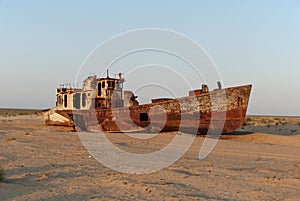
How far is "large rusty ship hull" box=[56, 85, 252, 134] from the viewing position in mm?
16094

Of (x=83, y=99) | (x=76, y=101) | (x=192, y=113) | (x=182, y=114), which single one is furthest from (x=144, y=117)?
(x=76, y=101)

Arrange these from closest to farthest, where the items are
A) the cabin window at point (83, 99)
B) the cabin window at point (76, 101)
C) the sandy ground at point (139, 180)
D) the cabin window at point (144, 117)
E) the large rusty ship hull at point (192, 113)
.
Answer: the sandy ground at point (139, 180), the large rusty ship hull at point (192, 113), the cabin window at point (144, 117), the cabin window at point (83, 99), the cabin window at point (76, 101)

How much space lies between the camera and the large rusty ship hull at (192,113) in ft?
52.8

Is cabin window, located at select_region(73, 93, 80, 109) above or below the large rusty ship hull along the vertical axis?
above

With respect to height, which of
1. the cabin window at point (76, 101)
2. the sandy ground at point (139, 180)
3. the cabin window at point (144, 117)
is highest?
the cabin window at point (76, 101)

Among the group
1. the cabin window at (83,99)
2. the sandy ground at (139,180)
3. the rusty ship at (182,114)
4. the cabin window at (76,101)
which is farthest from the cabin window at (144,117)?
the sandy ground at (139,180)

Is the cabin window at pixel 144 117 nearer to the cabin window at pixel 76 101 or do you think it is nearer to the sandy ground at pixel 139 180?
the cabin window at pixel 76 101

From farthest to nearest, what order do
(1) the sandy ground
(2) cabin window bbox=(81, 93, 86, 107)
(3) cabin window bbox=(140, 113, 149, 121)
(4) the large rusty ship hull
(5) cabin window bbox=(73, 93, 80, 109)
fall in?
1. (5) cabin window bbox=(73, 93, 80, 109)
2. (2) cabin window bbox=(81, 93, 86, 107)
3. (3) cabin window bbox=(140, 113, 149, 121)
4. (4) the large rusty ship hull
5. (1) the sandy ground

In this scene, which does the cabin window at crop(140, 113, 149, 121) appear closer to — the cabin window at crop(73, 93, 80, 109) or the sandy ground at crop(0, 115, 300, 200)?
the cabin window at crop(73, 93, 80, 109)

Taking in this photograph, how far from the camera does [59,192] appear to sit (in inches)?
202

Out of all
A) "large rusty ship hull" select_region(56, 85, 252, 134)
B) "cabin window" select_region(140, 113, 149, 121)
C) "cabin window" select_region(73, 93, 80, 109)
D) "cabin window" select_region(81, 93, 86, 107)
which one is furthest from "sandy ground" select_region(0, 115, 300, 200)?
"cabin window" select_region(73, 93, 80, 109)

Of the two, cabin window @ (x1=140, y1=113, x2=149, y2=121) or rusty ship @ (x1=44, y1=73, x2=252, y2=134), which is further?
cabin window @ (x1=140, y1=113, x2=149, y2=121)

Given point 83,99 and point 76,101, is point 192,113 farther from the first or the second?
point 76,101

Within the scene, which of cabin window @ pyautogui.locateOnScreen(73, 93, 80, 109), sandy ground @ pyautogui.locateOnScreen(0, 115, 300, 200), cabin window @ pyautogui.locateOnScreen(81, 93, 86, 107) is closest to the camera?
sandy ground @ pyautogui.locateOnScreen(0, 115, 300, 200)
